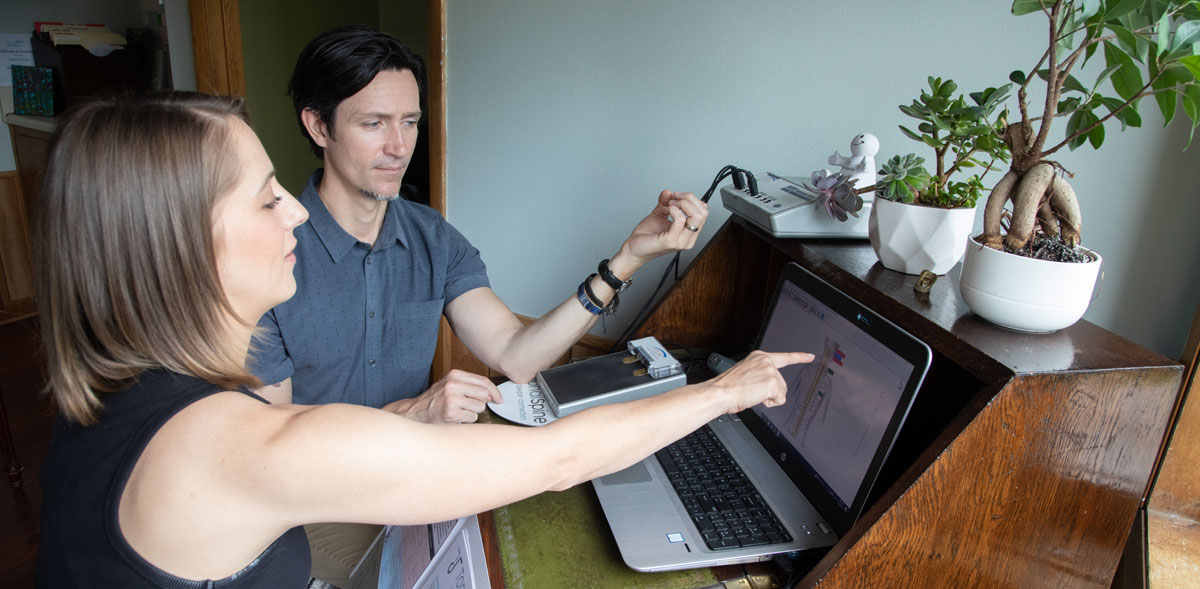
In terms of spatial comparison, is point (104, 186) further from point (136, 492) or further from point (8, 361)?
point (8, 361)

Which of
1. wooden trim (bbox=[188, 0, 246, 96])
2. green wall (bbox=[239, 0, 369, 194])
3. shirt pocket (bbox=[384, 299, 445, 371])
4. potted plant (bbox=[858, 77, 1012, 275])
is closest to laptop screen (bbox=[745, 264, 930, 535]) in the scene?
potted plant (bbox=[858, 77, 1012, 275])

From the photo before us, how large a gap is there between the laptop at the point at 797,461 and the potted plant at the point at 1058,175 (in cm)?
11

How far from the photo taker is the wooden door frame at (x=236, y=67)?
7.47 feet

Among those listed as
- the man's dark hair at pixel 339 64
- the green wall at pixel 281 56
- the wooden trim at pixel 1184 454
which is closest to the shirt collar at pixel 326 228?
the man's dark hair at pixel 339 64

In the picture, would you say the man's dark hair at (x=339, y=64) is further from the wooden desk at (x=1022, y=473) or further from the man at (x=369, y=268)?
the wooden desk at (x=1022, y=473)

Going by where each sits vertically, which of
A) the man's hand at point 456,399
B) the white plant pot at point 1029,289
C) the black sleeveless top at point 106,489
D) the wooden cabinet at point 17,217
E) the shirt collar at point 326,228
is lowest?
the wooden cabinet at point 17,217

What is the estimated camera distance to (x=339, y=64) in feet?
4.39

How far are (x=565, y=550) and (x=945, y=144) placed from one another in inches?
28.3

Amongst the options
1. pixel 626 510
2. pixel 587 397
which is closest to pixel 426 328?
pixel 587 397

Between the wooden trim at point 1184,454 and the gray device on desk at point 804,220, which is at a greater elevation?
the gray device on desk at point 804,220

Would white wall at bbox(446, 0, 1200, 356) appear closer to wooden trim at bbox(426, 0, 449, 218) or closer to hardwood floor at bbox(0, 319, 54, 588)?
wooden trim at bbox(426, 0, 449, 218)

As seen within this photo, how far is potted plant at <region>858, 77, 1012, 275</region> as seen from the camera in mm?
905

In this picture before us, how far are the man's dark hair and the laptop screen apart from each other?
863 mm

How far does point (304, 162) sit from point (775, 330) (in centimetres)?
329
